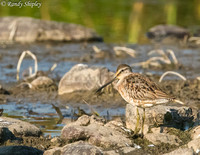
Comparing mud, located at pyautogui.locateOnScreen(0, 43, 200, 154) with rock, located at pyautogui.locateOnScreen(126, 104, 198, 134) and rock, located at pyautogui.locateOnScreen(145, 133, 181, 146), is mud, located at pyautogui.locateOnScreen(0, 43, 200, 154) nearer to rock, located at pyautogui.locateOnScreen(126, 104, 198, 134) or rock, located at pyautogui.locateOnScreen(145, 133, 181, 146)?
rock, located at pyautogui.locateOnScreen(145, 133, 181, 146)

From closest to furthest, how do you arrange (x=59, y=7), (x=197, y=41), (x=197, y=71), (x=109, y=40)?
(x=197, y=71), (x=197, y=41), (x=109, y=40), (x=59, y=7)

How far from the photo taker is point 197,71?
12.0 meters

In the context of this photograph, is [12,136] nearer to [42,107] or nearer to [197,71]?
[42,107]

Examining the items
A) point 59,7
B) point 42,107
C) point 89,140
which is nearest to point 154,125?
point 89,140

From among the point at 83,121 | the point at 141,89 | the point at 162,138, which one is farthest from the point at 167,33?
the point at 162,138

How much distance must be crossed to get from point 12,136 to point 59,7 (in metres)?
14.9

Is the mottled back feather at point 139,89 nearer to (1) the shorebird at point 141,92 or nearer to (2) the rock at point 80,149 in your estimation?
(1) the shorebird at point 141,92

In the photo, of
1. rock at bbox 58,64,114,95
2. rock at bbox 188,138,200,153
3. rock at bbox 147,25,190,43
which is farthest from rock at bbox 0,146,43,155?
rock at bbox 147,25,190,43

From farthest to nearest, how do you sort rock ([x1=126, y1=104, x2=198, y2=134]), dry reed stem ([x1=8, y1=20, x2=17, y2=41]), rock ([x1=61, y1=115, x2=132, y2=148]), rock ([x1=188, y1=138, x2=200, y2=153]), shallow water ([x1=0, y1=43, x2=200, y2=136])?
dry reed stem ([x1=8, y1=20, x2=17, y2=41]) < shallow water ([x1=0, y1=43, x2=200, y2=136]) < rock ([x1=126, y1=104, x2=198, y2=134]) < rock ([x1=61, y1=115, x2=132, y2=148]) < rock ([x1=188, y1=138, x2=200, y2=153])

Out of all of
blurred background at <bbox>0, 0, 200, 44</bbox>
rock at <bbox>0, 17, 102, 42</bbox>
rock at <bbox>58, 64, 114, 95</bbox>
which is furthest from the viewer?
blurred background at <bbox>0, 0, 200, 44</bbox>

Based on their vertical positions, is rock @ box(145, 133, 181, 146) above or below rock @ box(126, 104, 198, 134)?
below

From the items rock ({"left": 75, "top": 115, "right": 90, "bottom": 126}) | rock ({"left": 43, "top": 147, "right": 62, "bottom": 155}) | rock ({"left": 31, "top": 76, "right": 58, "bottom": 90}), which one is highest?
rock ({"left": 31, "top": 76, "right": 58, "bottom": 90})

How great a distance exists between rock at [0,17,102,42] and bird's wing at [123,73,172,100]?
896cm

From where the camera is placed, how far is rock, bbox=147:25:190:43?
16203mm
